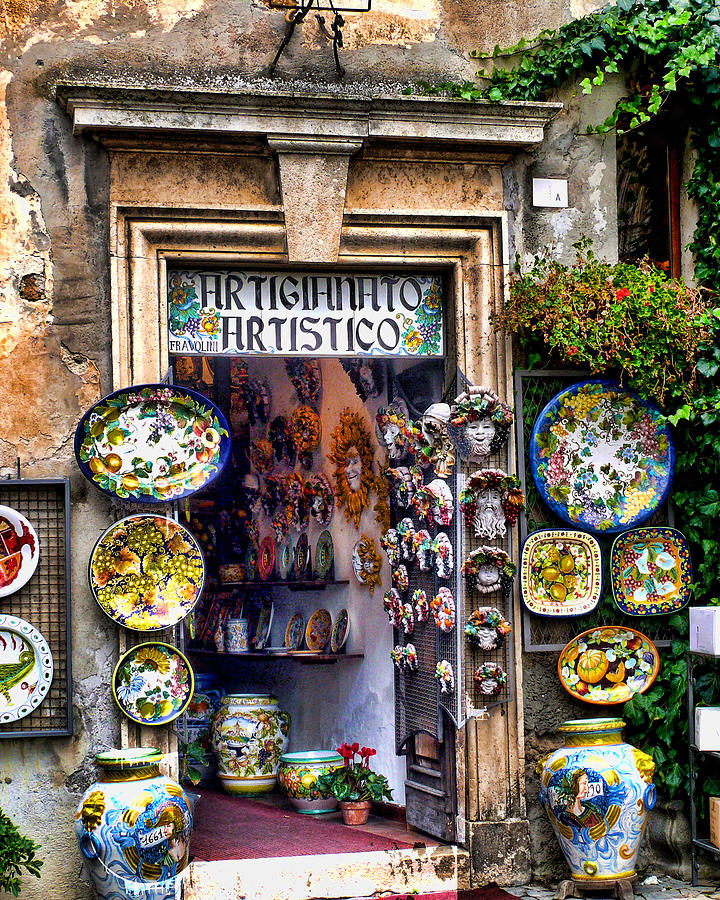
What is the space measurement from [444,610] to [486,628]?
0.24 m

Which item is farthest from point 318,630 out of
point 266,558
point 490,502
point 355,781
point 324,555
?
point 490,502

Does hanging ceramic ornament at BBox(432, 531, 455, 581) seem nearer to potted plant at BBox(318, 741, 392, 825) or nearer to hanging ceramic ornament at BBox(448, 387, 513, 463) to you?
hanging ceramic ornament at BBox(448, 387, 513, 463)

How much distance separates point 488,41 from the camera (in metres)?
5.91

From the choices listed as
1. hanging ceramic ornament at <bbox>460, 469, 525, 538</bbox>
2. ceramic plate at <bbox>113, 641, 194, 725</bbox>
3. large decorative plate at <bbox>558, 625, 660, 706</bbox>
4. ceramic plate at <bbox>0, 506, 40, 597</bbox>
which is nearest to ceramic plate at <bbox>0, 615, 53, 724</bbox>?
ceramic plate at <bbox>0, 506, 40, 597</bbox>

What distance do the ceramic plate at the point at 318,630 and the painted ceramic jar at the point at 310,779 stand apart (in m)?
1.03

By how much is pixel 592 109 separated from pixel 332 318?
1759 mm

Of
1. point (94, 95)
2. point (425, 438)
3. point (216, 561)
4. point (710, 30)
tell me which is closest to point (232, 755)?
point (216, 561)

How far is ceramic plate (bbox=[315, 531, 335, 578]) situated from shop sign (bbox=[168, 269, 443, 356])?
2.29m

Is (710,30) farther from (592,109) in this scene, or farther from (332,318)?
(332,318)

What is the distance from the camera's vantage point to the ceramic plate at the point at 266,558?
8.31 m

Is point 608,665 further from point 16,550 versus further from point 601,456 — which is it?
point 16,550

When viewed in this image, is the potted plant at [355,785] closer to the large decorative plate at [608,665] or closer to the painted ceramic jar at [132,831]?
the large decorative plate at [608,665]

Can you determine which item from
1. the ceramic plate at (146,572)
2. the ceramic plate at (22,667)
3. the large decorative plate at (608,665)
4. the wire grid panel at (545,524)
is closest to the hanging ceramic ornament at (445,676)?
the wire grid panel at (545,524)

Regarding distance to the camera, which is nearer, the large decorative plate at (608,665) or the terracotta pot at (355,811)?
the large decorative plate at (608,665)
